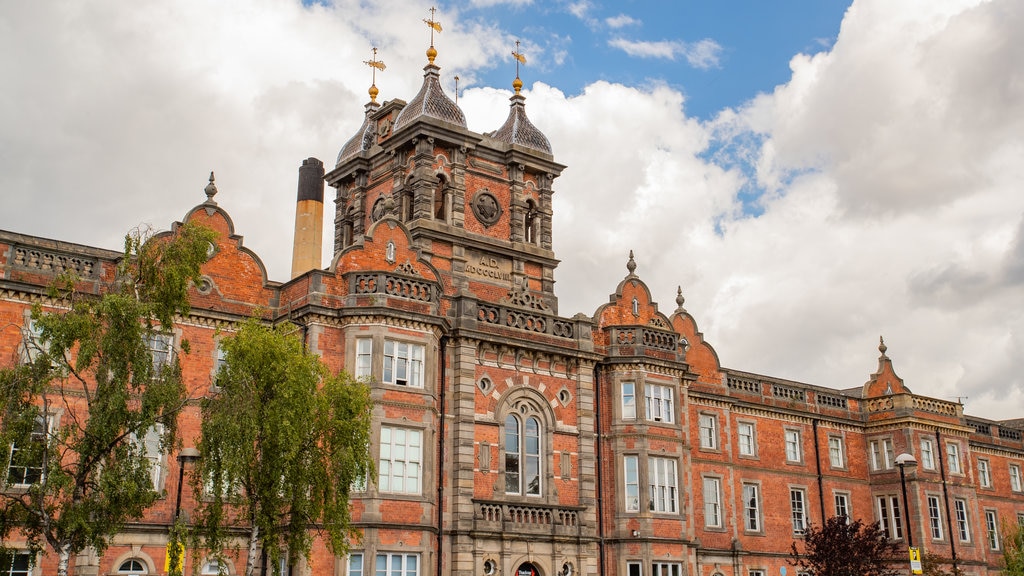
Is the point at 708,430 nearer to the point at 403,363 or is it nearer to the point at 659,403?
the point at 659,403

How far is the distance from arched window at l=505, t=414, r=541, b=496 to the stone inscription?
31.6 ft

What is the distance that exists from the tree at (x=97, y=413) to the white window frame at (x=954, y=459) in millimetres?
40660

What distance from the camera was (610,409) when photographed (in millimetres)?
38812

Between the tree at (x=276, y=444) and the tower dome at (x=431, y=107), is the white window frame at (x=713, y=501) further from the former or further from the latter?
the tree at (x=276, y=444)

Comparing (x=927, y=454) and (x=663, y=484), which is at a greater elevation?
(x=927, y=454)

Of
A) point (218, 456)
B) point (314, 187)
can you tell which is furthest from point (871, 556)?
point (314, 187)

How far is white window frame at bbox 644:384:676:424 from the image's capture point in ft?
127

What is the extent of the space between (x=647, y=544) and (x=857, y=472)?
17.1m

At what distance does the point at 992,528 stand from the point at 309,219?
128 ft

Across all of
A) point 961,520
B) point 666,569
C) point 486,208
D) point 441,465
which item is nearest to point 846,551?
point 666,569

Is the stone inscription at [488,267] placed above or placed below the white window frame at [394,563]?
above

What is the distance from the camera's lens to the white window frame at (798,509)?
4625 cm

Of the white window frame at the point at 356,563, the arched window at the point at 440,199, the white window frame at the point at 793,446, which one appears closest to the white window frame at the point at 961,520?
the white window frame at the point at 793,446

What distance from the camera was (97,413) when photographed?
840 inches
